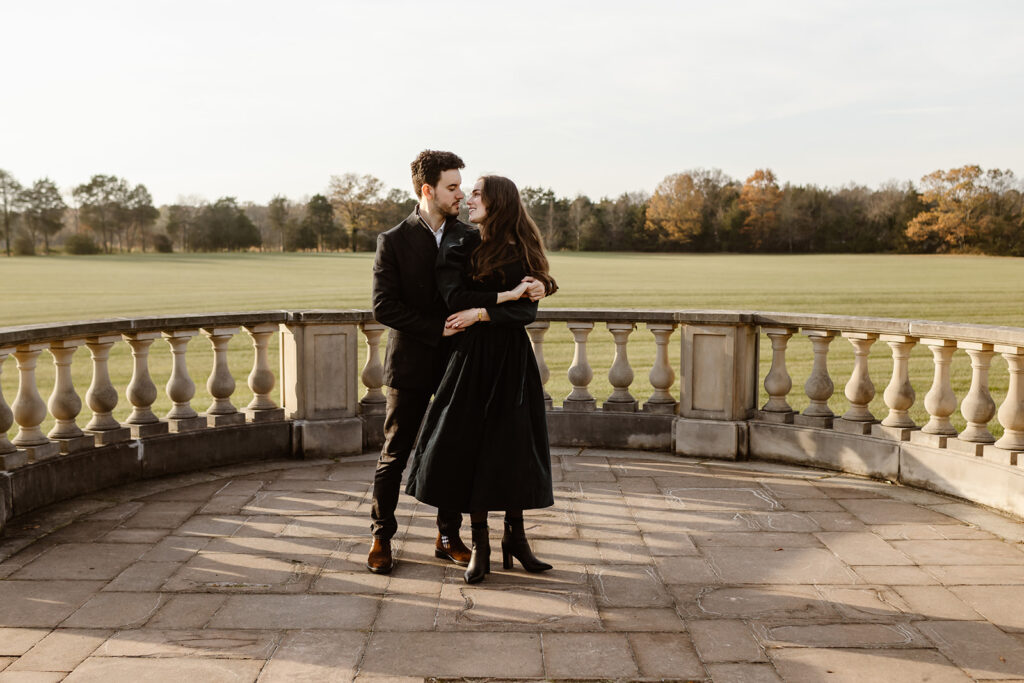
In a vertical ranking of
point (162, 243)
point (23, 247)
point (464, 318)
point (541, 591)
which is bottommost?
point (541, 591)

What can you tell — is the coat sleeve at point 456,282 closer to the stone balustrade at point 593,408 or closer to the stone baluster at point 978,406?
the stone balustrade at point 593,408

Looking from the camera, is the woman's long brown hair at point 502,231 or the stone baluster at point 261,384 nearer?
the woman's long brown hair at point 502,231

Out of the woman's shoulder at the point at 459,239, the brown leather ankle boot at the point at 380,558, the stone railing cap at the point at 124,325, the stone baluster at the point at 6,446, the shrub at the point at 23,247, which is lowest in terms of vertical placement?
the brown leather ankle boot at the point at 380,558

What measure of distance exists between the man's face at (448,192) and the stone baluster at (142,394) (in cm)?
294

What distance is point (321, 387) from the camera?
6832 mm

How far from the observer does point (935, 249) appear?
64750 millimetres

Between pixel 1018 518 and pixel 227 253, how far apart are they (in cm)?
7482

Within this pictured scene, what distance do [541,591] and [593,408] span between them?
3326 millimetres

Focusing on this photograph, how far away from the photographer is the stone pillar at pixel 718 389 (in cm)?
674

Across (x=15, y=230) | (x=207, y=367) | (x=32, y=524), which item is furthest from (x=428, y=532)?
(x=15, y=230)

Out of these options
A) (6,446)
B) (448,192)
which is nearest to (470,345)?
(448,192)

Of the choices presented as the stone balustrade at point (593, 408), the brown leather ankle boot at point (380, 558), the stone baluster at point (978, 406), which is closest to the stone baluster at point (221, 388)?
the stone balustrade at point (593, 408)

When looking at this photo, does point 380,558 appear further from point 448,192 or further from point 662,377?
point 662,377

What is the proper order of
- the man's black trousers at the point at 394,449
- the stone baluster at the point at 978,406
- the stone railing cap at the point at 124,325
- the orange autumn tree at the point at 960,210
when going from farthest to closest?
1. the orange autumn tree at the point at 960,210
2. the stone baluster at the point at 978,406
3. the stone railing cap at the point at 124,325
4. the man's black trousers at the point at 394,449
